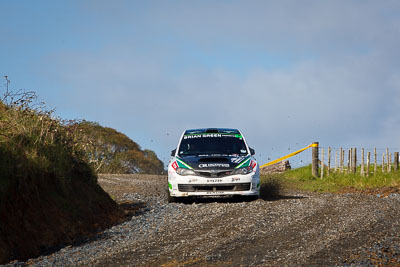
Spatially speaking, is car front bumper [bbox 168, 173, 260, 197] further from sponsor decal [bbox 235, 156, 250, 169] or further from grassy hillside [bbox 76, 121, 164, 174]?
grassy hillside [bbox 76, 121, 164, 174]

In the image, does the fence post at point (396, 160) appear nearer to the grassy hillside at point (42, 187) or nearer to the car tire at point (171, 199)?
the car tire at point (171, 199)

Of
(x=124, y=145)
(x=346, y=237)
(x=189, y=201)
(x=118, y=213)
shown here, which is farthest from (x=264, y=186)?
(x=124, y=145)

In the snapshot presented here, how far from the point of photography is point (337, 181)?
25.0 m

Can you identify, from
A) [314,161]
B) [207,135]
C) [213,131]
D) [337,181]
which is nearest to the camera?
[207,135]

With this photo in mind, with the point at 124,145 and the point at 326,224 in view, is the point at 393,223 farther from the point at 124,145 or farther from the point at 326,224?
the point at 124,145

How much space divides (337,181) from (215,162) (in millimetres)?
13270

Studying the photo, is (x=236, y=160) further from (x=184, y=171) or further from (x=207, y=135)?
(x=207, y=135)

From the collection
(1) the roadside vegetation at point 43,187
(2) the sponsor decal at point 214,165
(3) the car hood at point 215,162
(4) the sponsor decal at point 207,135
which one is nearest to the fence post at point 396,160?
(4) the sponsor decal at point 207,135

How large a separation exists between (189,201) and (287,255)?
702cm

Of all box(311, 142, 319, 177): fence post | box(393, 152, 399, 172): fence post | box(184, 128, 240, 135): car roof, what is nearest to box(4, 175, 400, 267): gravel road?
box(184, 128, 240, 135): car roof

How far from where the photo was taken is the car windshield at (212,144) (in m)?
14.3

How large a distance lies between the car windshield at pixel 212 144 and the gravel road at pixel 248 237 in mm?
1702

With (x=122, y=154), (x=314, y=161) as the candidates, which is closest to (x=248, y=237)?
(x=314, y=161)

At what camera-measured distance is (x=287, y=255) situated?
7.43 meters
